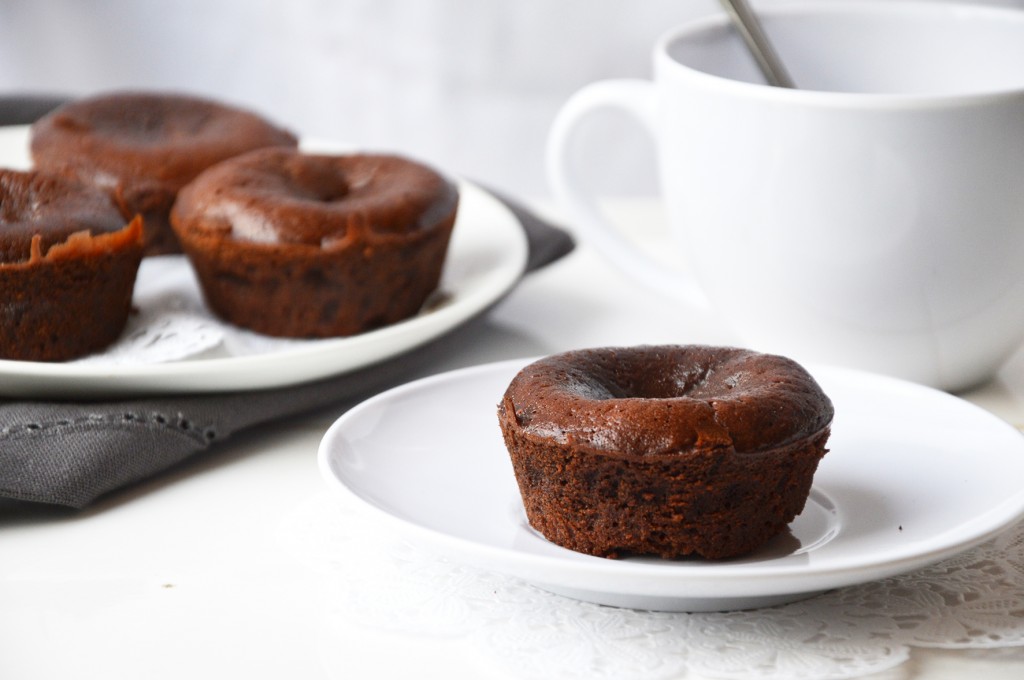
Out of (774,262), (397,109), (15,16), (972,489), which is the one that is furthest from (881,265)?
(15,16)

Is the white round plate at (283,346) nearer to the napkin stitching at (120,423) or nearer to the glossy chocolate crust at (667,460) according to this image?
the napkin stitching at (120,423)

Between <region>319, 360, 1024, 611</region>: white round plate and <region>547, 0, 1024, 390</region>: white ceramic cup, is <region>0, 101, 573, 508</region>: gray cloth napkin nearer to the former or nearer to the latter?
<region>319, 360, 1024, 611</region>: white round plate

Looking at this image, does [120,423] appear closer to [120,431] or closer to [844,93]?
[120,431]

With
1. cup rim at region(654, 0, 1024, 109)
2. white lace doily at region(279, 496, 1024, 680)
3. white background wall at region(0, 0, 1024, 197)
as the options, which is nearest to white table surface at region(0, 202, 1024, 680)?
white lace doily at region(279, 496, 1024, 680)

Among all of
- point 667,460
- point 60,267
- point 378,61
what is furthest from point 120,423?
point 378,61

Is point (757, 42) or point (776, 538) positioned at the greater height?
point (757, 42)

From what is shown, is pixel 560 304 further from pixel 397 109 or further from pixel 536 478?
pixel 397 109

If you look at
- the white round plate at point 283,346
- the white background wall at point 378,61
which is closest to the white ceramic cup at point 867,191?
the white round plate at point 283,346
